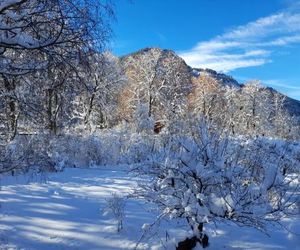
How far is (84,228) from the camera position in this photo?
7141 mm

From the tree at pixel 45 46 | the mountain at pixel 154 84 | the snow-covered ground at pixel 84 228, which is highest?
the mountain at pixel 154 84

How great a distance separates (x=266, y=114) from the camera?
2147 inches

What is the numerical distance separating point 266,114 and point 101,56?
5108 cm

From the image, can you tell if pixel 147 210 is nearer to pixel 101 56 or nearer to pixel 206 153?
pixel 206 153

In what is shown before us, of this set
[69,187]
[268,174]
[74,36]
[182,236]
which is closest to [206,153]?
[268,174]

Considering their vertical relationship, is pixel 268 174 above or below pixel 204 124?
below

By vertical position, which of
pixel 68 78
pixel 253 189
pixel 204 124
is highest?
pixel 68 78

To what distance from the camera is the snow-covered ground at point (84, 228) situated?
667 centimetres

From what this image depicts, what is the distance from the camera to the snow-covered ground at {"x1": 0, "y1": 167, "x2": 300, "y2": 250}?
21.9 feet

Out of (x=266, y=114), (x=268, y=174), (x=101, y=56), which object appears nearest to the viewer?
(x=101, y=56)

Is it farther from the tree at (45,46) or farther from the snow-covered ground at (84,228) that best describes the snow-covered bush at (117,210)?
the tree at (45,46)

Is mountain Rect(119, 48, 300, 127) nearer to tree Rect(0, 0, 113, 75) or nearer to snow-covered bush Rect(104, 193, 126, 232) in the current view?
snow-covered bush Rect(104, 193, 126, 232)

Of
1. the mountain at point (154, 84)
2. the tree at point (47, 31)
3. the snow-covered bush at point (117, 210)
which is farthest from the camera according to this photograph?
the mountain at point (154, 84)

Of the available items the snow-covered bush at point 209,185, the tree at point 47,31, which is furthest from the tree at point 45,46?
the snow-covered bush at point 209,185
